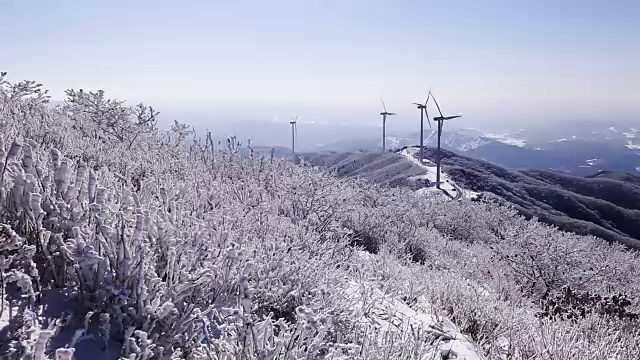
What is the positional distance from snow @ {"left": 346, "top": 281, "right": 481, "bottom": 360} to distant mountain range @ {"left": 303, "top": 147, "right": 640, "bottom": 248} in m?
37.2

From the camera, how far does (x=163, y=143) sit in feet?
23.6

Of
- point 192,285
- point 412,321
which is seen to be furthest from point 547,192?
point 192,285

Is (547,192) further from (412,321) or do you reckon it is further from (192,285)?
(192,285)

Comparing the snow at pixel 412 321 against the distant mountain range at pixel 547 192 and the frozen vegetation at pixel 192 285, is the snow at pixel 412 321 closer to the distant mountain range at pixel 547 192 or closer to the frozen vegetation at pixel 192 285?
the frozen vegetation at pixel 192 285

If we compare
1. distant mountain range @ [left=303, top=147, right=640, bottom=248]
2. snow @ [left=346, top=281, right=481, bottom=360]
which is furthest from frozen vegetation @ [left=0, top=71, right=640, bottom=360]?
distant mountain range @ [left=303, top=147, right=640, bottom=248]

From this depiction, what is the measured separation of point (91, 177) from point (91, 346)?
87cm

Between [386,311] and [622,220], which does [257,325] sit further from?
[622,220]

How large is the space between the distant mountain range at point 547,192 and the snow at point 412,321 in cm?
3724

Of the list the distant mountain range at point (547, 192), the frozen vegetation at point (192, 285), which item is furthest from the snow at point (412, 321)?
the distant mountain range at point (547, 192)

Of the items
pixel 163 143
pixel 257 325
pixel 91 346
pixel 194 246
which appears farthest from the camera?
pixel 163 143

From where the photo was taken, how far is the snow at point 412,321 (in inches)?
123

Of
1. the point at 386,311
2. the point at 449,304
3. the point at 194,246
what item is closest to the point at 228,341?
the point at 194,246

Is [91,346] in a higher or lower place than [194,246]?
lower

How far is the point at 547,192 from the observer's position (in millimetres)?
71125
